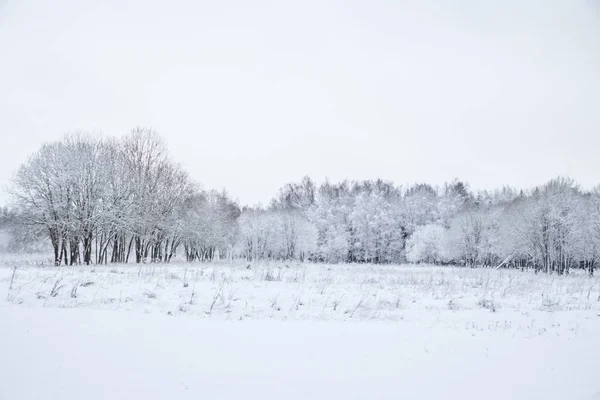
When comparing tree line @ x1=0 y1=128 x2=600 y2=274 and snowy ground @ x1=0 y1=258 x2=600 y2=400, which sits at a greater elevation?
tree line @ x1=0 y1=128 x2=600 y2=274

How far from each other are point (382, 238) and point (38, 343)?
70442 mm

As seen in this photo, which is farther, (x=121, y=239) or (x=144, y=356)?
(x=121, y=239)

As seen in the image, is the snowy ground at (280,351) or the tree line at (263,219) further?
the tree line at (263,219)

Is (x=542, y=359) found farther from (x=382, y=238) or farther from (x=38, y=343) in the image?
(x=382, y=238)

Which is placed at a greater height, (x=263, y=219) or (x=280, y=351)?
(x=263, y=219)

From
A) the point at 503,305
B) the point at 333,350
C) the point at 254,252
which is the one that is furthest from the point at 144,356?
the point at 254,252

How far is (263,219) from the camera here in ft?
231

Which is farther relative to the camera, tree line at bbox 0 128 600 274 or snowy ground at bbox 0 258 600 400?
tree line at bbox 0 128 600 274

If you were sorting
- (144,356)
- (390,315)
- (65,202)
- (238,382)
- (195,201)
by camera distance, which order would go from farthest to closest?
(195,201), (65,202), (390,315), (144,356), (238,382)

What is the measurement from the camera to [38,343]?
20.1ft

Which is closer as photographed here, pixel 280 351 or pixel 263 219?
pixel 280 351

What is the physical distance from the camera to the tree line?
31.4 meters

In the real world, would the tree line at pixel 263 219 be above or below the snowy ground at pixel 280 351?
above

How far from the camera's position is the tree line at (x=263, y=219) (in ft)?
103
